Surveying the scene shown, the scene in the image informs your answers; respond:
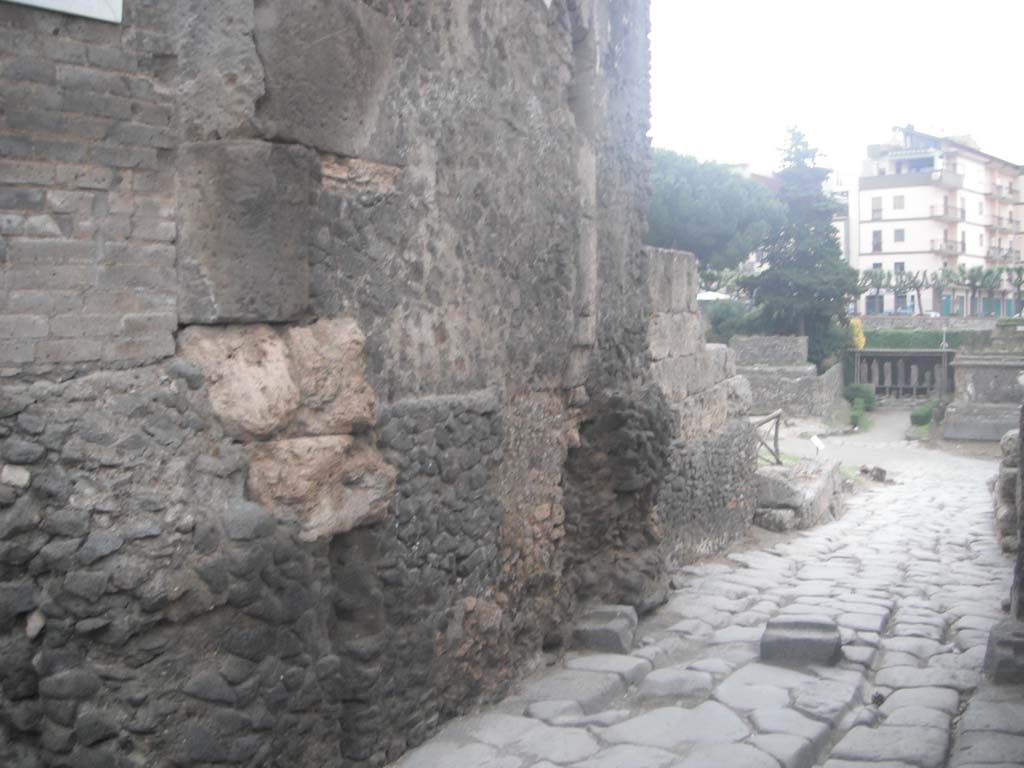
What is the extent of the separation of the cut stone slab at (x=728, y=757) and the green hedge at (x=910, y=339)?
3619cm

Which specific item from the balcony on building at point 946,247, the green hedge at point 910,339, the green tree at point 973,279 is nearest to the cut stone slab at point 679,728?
the green hedge at point 910,339

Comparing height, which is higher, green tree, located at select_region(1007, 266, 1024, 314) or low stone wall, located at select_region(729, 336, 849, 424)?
green tree, located at select_region(1007, 266, 1024, 314)

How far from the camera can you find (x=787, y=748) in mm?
4527

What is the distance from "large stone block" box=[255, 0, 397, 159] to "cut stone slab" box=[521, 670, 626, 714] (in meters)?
2.61

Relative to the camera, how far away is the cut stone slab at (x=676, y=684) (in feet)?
17.5

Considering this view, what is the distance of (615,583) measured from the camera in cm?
662

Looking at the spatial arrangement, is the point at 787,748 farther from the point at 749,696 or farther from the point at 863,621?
the point at 863,621

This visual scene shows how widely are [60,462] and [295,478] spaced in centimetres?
76

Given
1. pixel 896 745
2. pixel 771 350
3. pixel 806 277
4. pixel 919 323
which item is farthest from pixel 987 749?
pixel 919 323

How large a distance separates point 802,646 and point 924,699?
724 mm

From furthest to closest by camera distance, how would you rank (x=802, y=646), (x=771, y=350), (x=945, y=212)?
1. (x=945, y=212)
2. (x=771, y=350)
3. (x=802, y=646)

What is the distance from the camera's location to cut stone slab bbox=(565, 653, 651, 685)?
18.3ft

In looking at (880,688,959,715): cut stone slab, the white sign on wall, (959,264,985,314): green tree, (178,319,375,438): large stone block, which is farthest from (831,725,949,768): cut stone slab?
(959,264,985,314): green tree

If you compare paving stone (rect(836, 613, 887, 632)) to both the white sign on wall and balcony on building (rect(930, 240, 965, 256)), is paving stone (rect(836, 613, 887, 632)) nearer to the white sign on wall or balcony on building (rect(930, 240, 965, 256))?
the white sign on wall
